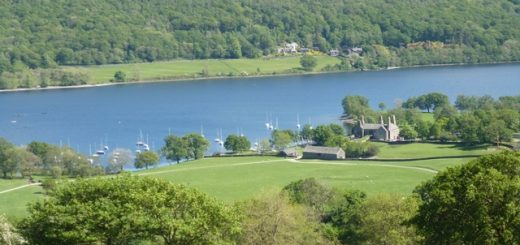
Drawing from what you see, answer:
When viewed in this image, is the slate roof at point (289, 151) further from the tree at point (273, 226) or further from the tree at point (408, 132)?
the tree at point (273, 226)

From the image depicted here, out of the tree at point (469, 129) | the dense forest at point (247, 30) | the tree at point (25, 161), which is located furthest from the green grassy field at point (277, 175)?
the dense forest at point (247, 30)

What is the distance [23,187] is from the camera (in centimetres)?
5328

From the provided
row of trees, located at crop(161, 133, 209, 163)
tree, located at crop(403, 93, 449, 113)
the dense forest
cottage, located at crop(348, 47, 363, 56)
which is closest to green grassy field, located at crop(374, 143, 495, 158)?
row of trees, located at crop(161, 133, 209, 163)

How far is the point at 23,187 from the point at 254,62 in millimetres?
101121

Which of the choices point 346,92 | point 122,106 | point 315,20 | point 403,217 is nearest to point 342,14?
point 315,20

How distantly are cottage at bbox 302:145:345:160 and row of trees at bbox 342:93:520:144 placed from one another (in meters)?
7.82

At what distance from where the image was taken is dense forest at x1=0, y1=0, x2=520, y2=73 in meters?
154

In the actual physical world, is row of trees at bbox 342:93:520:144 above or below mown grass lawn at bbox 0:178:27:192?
above

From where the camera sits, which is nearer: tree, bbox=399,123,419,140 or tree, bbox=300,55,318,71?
tree, bbox=399,123,419,140

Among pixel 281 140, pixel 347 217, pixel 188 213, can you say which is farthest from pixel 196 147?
pixel 188 213

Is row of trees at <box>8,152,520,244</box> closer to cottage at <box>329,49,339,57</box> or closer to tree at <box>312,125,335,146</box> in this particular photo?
tree at <box>312,125,335,146</box>

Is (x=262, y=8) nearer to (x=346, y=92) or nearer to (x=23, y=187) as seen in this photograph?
(x=346, y=92)

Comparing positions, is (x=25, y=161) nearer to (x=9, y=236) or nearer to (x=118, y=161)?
(x=118, y=161)

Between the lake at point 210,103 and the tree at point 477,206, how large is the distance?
52.5 metres
